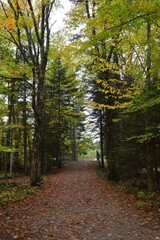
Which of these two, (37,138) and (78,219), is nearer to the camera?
(78,219)

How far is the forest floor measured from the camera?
6.36 m

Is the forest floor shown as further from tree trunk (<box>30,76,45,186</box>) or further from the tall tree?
the tall tree

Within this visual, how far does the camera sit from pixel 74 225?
7.25 meters

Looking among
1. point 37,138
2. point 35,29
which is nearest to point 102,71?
point 35,29

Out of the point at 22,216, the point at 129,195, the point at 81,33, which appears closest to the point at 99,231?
the point at 22,216

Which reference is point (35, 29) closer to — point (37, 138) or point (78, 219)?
point (37, 138)

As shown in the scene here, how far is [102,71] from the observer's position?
17.8 metres

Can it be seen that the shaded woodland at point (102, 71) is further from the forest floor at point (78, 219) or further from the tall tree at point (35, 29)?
the forest floor at point (78, 219)

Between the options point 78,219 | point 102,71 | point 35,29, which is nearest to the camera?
point 78,219

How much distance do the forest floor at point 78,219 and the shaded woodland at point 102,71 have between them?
3017 mm

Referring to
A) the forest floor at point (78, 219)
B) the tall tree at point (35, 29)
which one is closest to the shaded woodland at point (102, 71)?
the tall tree at point (35, 29)

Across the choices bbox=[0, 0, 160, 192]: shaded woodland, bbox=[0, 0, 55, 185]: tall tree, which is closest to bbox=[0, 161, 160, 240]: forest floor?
bbox=[0, 0, 160, 192]: shaded woodland

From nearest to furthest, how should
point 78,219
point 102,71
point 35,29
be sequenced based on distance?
point 78,219, point 35,29, point 102,71

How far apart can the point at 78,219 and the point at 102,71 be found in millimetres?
12069
